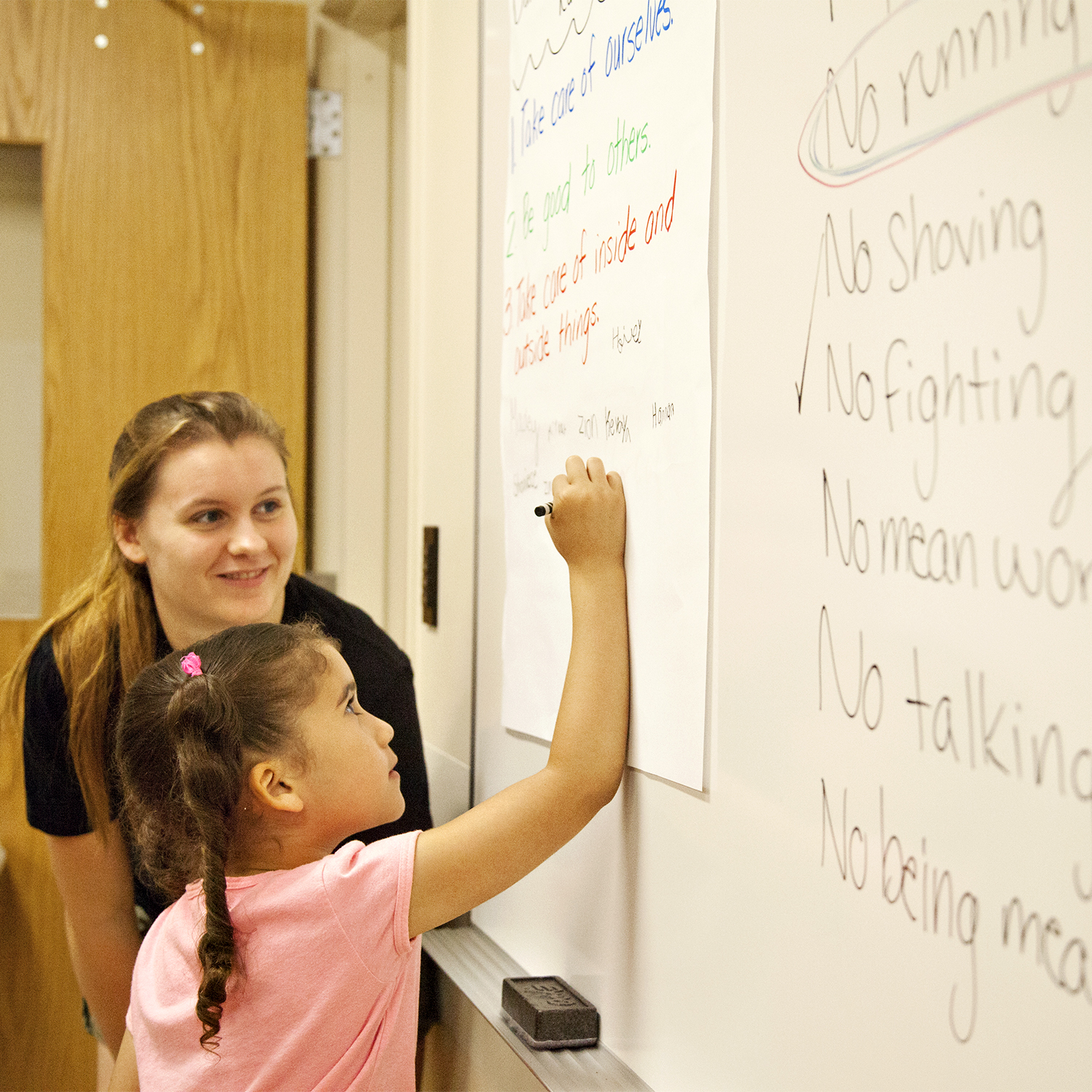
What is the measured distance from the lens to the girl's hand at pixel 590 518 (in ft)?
2.71

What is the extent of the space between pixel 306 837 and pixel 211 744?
0.34ft

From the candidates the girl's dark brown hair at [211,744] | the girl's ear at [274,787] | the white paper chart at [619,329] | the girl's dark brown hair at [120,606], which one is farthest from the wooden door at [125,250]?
the girl's ear at [274,787]

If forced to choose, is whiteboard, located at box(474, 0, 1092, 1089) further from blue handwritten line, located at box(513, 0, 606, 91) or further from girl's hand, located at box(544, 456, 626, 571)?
blue handwritten line, located at box(513, 0, 606, 91)

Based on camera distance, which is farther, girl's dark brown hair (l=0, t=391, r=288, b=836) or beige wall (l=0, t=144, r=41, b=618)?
beige wall (l=0, t=144, r=41, b=618)

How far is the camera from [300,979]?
765 mm

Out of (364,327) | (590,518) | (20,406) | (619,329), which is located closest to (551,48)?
(619,329)

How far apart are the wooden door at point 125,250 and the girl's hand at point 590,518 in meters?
1.05

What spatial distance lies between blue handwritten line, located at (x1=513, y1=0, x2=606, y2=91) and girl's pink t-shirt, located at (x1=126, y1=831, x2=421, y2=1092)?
2.22ft

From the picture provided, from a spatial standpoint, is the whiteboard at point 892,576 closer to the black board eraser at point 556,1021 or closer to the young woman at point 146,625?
the black board eraser at point 556,1021

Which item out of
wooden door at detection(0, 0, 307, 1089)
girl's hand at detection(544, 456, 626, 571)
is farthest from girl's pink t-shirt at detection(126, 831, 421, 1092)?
wooden door at detection(0, 0, 307, 1089)

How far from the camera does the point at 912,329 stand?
0.52m

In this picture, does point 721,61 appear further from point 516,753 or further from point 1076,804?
point 516,753

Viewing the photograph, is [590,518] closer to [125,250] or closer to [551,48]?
[551,48]

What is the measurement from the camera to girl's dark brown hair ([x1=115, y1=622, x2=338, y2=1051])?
29.7 inches
